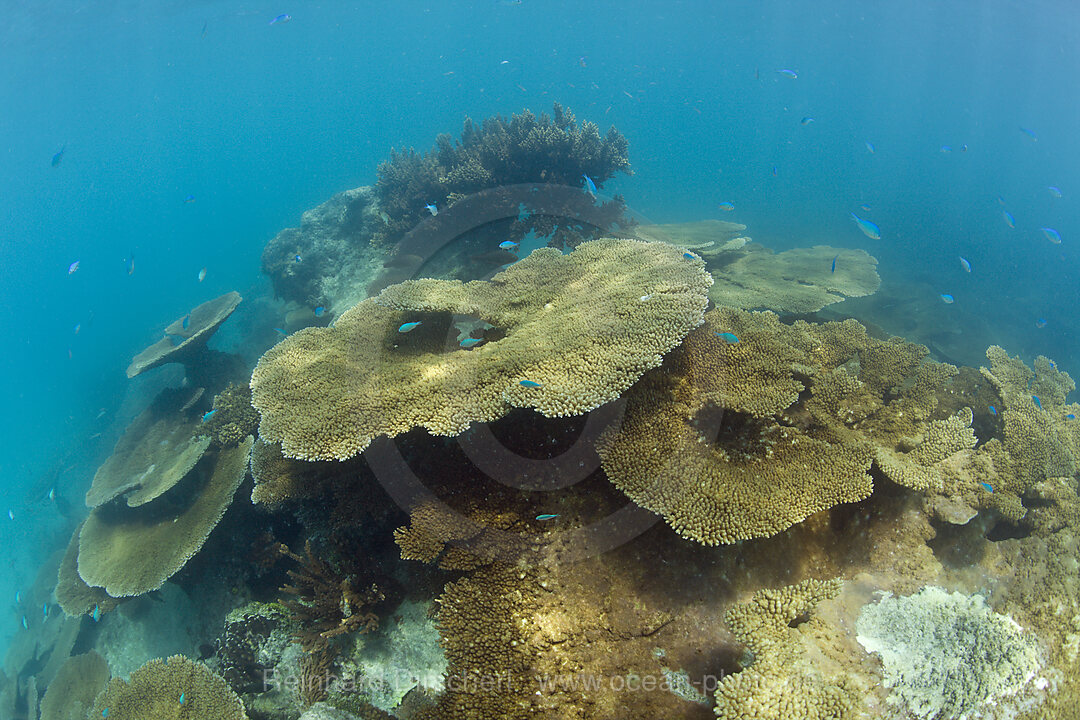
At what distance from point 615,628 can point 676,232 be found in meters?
9.64

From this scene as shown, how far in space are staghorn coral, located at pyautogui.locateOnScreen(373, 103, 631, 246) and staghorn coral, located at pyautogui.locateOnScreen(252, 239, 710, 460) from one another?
15.7 feet

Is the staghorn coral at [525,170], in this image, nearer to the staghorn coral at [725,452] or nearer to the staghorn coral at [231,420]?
the staghorn coral at [231,420]

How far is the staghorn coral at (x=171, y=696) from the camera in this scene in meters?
4.64

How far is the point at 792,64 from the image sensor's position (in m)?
88.7

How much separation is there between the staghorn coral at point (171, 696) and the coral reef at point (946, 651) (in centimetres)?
582

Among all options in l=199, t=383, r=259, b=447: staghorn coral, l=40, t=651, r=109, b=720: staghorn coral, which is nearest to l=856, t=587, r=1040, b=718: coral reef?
l=199, t=383, r=259, b=447: staghorn coral

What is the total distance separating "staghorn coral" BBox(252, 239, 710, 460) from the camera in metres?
3.32

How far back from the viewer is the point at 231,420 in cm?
696

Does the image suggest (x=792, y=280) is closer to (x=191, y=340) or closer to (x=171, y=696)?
(x=171, y=696)

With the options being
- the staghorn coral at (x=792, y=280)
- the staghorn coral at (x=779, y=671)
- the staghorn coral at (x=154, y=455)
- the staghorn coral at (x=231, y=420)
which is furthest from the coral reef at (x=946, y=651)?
the staghorn coral at (x=154, y=455)

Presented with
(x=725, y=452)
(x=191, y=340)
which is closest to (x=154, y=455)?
(x=191, y=340)

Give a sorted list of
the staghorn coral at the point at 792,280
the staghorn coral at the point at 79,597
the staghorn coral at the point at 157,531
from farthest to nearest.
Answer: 1. the staghorn coral at the point at 792,280
2. the staghorn coral at the point at 79,597
3. the staghorn coral at the point at 157,531

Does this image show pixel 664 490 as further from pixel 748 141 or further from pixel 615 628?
pixel 748 141

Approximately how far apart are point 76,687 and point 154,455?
3768mm
